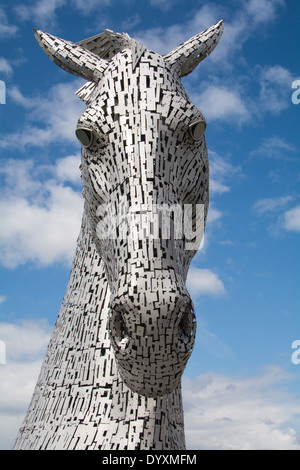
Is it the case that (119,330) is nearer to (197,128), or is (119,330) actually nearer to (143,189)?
(143,189)

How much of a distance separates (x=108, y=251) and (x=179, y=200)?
1.79 feet

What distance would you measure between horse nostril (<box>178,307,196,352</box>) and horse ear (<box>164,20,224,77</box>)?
6.42ft

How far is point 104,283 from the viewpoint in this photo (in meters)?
3.68

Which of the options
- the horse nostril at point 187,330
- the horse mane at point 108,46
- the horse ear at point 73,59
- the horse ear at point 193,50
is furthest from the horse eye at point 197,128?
the horse nostril at point 187,330

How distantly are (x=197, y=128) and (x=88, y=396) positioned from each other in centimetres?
193

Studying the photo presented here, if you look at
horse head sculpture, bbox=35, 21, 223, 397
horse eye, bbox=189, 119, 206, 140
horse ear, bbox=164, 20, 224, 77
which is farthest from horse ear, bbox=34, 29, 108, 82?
horse eye, bbox=189, 119, 206, 140

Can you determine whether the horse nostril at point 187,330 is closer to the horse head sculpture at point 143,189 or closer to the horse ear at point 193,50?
the horse head sculpture at point 143,189

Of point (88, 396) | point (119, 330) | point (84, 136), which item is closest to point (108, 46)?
point (84, 136)

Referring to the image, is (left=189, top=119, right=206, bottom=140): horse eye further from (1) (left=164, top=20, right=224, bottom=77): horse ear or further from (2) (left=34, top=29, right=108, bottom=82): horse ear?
(2) (left=34, top=29, right=108, bottom=82): horse ear

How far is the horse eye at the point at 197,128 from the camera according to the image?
3160 mm

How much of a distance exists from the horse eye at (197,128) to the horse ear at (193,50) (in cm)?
71

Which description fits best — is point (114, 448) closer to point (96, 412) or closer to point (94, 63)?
point (96, 412)

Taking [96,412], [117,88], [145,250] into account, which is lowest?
[96,412]
